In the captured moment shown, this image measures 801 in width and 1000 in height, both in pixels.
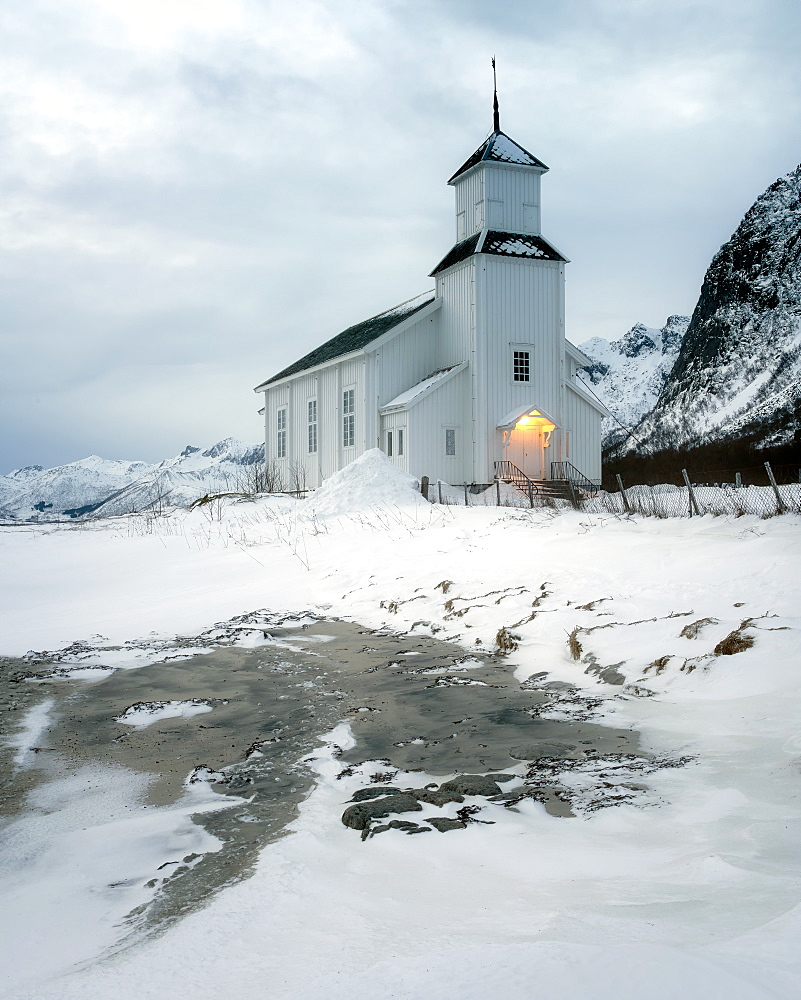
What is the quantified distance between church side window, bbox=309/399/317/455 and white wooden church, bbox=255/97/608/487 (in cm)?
323

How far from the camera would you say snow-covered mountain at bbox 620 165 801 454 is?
11819 cm

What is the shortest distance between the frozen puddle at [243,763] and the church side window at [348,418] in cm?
2433

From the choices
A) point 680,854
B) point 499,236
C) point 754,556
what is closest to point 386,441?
point 499,236

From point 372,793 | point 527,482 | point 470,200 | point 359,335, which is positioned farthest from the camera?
point 359,335

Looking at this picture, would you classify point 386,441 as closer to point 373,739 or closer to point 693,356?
point 373,739

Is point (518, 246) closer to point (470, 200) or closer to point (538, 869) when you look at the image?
point (470, 200)

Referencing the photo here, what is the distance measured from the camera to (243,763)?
5.49 metres

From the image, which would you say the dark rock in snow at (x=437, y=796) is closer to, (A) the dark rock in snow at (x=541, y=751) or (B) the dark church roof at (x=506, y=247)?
(A) the dark rock in snow at (x=541, y=751)

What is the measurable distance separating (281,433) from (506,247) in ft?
50.6

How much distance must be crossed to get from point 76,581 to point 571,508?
42.0 feet

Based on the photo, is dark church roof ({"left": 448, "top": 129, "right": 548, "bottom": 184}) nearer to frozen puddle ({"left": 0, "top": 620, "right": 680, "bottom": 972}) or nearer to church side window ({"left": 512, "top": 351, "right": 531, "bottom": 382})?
church side window ({"left": 512, "top": 351, "right": 531, "bottom": 382})

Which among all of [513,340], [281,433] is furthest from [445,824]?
[281,433]

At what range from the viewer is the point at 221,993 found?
8.93 feet

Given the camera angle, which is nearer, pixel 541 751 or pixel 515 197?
pixel 541 751
